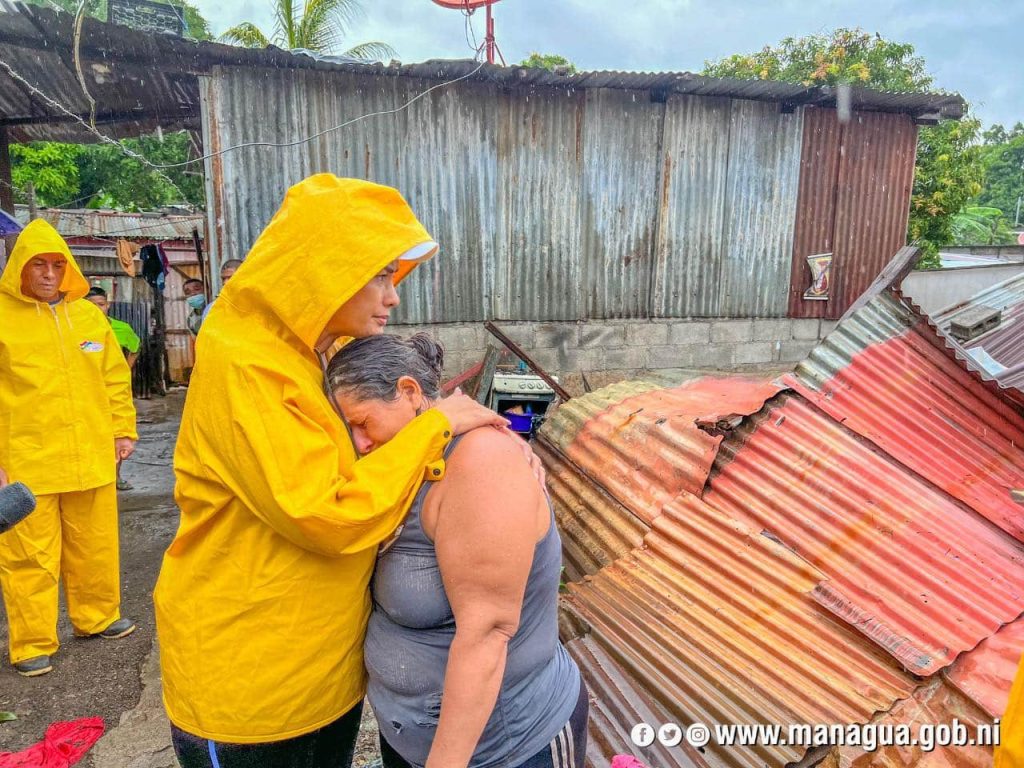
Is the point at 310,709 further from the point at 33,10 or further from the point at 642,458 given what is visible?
the point at 33,10

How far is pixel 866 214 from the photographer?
7.99 m

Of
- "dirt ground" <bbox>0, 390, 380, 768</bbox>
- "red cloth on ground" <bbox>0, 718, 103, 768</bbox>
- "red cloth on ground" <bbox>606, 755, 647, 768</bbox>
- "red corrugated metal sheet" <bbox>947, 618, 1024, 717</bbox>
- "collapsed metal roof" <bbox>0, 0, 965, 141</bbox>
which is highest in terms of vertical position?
"collapsed metal roof" <bbox>0, 0, 965, 141</bbox>

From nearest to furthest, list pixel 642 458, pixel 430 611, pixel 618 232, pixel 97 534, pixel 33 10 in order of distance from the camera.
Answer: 1. pixel 430 611
2. pixel 97 534
3. pixel 642 458
4. pixel 33 10
5. pixel 618 232

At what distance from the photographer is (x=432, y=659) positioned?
1.43m

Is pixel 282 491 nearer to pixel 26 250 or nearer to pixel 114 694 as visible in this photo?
pixel 114 694

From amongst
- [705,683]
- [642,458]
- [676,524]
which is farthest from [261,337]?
[642,458]

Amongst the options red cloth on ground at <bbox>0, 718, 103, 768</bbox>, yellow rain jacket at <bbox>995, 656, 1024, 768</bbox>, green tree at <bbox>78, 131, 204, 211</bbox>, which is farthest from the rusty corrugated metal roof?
yellow rain jacket at <bbox>995, 656, 1024, 768</bbox>

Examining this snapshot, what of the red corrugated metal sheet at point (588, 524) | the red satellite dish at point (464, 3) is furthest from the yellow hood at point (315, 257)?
the red satellite dish at point (464, 3)

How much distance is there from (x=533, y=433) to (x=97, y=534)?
10.4 ft

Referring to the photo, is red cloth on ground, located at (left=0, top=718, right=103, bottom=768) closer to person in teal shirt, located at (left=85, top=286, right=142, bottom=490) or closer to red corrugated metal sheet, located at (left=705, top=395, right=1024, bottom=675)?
red corrugated metal sheet, located at (left=705, top=395, right=1024, bottom=675)

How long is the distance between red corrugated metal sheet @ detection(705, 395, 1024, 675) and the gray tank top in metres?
1.91

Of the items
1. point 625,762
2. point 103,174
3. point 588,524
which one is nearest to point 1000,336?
point 588,524

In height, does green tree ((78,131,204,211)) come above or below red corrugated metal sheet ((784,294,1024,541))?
above

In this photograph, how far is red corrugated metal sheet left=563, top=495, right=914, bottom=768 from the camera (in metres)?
2.49
